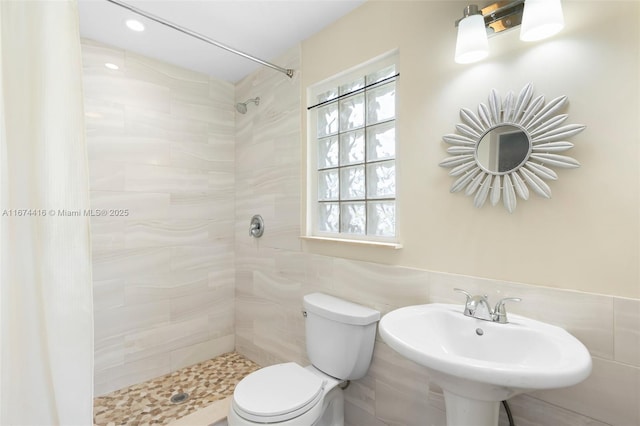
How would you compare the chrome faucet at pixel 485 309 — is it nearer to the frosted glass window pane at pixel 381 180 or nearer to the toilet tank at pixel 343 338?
the toilet tank at pixel 343 338

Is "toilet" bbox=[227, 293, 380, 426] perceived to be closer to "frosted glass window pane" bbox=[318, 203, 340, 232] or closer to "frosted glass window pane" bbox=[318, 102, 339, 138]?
"frosted glass window pane" bbox=[318, 203, 340, 232]

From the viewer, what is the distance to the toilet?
4.38ft

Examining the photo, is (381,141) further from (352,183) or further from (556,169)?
(556,169)

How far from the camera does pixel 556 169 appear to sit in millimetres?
1097

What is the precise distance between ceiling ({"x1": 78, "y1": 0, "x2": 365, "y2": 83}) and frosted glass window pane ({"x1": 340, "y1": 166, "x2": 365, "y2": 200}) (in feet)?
2.96

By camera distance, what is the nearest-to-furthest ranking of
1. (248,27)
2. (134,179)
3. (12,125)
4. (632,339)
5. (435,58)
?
(12,125) → (632,339) → (435,58) → (248,27) → (134,179)

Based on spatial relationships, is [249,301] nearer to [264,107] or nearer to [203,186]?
[203,186]

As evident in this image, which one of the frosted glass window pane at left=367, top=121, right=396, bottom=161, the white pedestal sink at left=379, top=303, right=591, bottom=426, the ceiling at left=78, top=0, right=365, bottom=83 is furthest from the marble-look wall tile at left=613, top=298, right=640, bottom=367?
the ceiling at left=78, top=0, right=365, bottom=83

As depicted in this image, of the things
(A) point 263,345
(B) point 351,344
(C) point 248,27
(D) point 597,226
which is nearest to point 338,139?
(C) point 248,27

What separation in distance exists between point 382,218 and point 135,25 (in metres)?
1.88

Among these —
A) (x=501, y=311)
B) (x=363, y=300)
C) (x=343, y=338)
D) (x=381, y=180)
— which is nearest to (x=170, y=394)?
(x=343, y=338)

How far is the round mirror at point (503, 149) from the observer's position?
1156 millimetres

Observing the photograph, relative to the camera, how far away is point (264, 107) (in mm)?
2379

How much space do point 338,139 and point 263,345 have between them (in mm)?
1642
